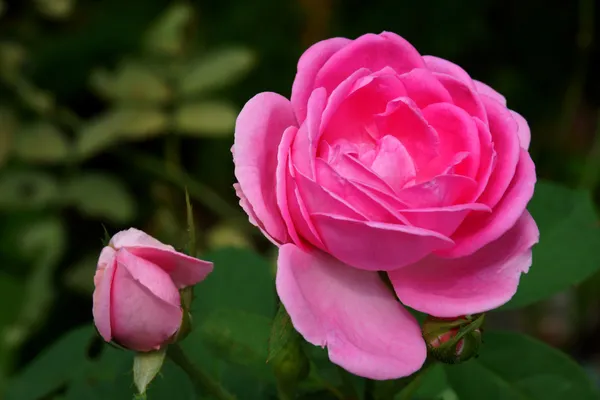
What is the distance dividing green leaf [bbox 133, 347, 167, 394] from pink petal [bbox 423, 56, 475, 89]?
26 cm

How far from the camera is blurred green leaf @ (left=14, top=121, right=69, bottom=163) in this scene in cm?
139

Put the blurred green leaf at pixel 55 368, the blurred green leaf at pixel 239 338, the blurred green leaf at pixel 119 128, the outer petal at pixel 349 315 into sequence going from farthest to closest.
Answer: the blurred green leaf at pixel 119 128, the blurred green leaf at pixel 55 368, the blurred green leaf at pixel 239 338, the outer petal at pixel 349 315

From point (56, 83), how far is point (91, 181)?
35cm

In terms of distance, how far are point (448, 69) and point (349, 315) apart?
0.18m

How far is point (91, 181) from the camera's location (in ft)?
4.77

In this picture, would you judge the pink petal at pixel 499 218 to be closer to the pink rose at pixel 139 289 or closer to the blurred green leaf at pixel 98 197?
the pink rose at pixel 139 289

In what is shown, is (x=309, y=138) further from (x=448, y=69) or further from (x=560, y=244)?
(x=560, y=244)

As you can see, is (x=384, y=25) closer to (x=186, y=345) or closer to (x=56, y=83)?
(x=56, y=83)

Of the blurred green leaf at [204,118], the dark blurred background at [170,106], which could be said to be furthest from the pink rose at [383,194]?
the blurred green leaf at [204,118]

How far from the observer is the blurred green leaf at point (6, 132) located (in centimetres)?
142

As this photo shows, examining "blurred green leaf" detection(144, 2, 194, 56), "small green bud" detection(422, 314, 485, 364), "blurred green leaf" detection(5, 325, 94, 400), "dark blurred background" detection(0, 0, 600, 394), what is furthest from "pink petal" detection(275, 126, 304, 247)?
"blurred green leaf" detection(144, 2, 194, 56)

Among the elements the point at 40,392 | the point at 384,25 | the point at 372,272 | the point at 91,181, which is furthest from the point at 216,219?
the point at 372,272

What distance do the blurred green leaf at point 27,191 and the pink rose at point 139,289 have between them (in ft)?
3.32

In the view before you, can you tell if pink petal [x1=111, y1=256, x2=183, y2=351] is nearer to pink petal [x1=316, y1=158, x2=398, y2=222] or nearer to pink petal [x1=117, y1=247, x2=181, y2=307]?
pink petal [x1=117, y1=247, x2=181, y2=307]
